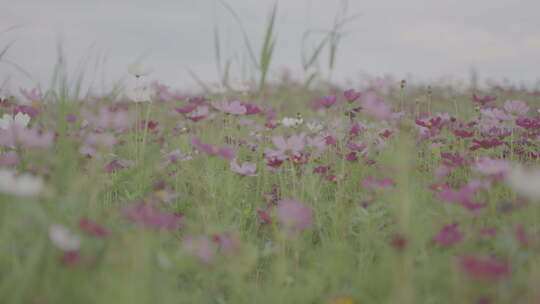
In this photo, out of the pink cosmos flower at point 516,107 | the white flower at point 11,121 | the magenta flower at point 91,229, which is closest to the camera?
the magenta flower at point 91,229

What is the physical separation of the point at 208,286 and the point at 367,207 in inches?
26.8

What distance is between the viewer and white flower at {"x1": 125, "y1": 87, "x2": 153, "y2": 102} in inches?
95.1

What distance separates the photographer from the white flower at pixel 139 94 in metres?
2.42

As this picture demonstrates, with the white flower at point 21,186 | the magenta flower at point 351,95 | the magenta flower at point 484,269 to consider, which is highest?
the magenta flower at point 351,95

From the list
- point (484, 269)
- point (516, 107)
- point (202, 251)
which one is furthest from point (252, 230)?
point (516, 107)

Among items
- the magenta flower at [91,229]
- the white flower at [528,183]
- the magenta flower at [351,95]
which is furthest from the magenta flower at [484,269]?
the magenta flower at [351,95]

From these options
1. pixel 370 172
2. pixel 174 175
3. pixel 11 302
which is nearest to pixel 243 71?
pixel 174 175

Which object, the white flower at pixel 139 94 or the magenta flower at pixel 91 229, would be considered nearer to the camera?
the magenta flower at pixel 91 229

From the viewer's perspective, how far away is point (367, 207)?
5.48 ft

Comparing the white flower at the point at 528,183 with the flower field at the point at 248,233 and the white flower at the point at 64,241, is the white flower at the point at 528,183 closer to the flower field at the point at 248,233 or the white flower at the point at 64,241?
the flower field at the point at 248,233

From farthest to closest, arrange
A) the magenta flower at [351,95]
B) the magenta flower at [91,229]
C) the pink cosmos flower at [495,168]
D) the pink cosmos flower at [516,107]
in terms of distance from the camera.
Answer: the pink cosmos flower at [516,107]
the magenta flower at [351,95]
the pink cosmos flower at [495,168]
the magenta flower at [91,229]

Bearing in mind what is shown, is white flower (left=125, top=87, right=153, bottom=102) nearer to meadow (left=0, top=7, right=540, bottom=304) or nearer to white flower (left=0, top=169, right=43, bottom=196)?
meadow (left=0, top=7, right=540, bottom=304)

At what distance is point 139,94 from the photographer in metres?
2.45

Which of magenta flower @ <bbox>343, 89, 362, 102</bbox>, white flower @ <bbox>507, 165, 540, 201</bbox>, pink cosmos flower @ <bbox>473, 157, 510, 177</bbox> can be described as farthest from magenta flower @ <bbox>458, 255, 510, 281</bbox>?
magenta flower @ <bbox>343, 89, 362, 102</bbox>
